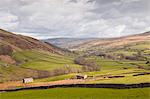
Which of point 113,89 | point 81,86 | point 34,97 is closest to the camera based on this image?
point 34,97

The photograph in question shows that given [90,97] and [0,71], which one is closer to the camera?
[90,97]

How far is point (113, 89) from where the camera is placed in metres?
65.4

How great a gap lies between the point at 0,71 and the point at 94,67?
2087 inches

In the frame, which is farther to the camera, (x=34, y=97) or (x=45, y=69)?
(x=45, y=69)

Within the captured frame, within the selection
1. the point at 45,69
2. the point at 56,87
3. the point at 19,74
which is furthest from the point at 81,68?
the point at 56,87

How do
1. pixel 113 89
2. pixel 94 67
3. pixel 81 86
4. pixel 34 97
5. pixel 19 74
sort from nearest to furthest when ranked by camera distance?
pixel 34 97 → pixel 113 89 → pixel 81 86 → pixel 19 74 → pixel 94 67

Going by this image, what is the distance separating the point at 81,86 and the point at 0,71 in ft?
375

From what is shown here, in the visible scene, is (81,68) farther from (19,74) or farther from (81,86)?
(81,86)

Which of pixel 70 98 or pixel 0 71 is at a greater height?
pixel 0 71

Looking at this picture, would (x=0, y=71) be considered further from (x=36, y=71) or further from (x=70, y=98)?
(x=70, y=98)

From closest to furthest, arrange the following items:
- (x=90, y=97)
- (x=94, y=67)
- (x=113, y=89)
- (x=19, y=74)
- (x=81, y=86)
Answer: (x=90, y=97) → (x=113, y=89) → (x=81, y=86) → (x=19, y=74) → (x=94, y=67)

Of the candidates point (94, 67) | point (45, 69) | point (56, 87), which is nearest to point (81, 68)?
point (94, 67)

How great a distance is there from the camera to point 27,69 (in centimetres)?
18762

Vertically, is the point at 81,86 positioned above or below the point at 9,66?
below
